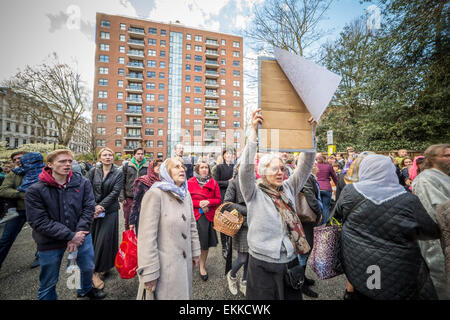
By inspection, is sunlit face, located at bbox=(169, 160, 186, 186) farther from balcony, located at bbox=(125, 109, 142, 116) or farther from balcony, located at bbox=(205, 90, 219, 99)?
balcony, located at bbox=(205, 90, 219, 99)

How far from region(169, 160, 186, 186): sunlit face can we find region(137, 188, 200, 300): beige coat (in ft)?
0.56

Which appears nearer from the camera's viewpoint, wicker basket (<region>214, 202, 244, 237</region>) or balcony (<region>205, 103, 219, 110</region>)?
wicker basket (<region>214, 202, 244, 237</region>)

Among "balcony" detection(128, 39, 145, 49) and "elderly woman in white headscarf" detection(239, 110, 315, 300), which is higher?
"balcony" detection(128, 39, 145, 49)

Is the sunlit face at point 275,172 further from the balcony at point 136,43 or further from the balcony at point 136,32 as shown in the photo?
the balcony at point 136,32

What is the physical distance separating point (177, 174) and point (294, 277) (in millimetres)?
1485

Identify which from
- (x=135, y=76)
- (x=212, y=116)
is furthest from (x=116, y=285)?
(x=135, y=76)

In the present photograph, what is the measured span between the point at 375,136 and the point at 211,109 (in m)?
39.2

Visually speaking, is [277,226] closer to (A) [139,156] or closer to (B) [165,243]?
(B) [165,243]

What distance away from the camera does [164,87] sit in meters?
43.9

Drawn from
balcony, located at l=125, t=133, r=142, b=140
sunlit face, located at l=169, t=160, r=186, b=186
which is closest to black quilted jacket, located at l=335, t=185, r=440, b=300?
sunlit face, located at l=169, t=160, r=186, b=186

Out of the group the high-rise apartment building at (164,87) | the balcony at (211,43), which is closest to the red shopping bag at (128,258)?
the high-rise apartment building at (164,87)

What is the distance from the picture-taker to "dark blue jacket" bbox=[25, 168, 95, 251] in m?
2.03
